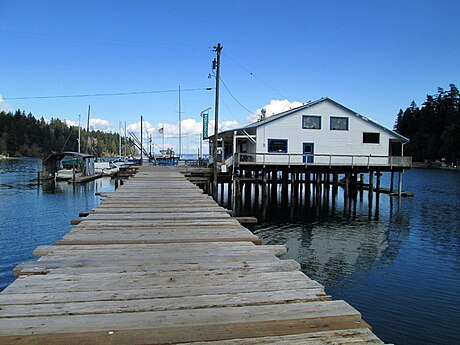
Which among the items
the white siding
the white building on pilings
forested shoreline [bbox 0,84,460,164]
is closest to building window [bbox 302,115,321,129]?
the white building on pilings

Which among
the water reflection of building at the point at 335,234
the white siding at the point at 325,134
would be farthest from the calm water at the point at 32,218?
the white siding at the point at 325,134

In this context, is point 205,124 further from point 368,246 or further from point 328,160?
point 368,246

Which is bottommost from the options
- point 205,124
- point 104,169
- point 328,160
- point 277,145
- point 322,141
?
point 104,169

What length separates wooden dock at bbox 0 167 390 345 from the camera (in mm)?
2832

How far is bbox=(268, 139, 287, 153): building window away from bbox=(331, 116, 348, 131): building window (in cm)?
468

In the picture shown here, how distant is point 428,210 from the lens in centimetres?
2759

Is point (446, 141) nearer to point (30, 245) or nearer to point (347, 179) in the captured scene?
point (347, 179)

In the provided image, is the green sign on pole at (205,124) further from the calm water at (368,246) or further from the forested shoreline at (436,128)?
the forested shoreline at (436,128)

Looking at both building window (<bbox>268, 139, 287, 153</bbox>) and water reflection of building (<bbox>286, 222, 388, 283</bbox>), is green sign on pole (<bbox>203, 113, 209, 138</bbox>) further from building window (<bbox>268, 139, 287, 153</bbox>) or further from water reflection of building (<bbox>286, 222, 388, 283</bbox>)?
water reflection of building (<bbox>286, 222, 388, 283</bbox>)

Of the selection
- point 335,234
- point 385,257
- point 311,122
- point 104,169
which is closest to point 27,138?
point 104,169

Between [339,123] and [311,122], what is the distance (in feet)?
8.69

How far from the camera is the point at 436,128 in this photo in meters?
120

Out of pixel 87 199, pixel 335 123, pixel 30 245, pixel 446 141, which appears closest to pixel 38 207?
pixel 87 199

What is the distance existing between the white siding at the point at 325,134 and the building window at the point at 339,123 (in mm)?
263
